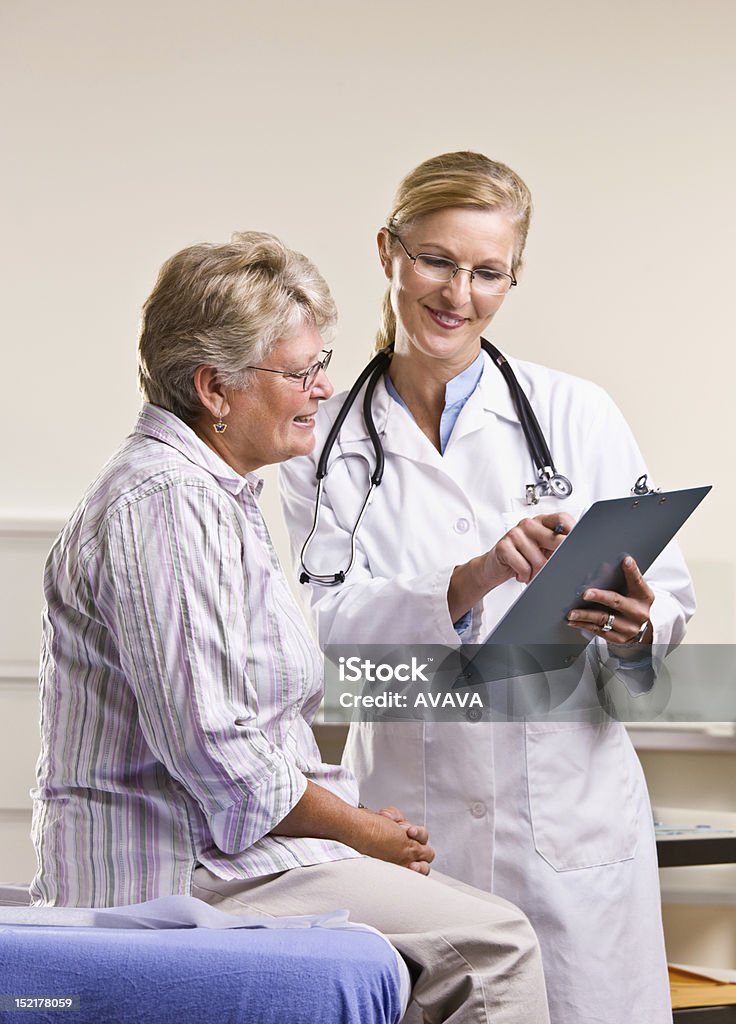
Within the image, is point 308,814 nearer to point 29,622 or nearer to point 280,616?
point 280,616

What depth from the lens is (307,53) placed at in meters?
2.51

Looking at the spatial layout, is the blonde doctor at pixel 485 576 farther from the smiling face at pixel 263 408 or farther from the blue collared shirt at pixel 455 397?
the smiling face at pixel 263 408

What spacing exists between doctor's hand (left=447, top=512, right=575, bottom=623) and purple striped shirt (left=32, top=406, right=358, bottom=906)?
304 millimetres

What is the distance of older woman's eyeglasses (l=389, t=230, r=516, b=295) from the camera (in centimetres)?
142

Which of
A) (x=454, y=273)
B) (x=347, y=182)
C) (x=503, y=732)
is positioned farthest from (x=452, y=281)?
(x=347, y=182)

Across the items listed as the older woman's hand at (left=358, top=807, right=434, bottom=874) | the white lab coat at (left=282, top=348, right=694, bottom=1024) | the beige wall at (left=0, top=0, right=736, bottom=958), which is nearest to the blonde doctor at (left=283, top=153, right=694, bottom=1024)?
the white lab coat at (left=282, top=348, right=694, bottom=1024)

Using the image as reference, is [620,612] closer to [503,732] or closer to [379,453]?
[503,732]

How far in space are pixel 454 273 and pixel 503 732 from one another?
56 centimetres

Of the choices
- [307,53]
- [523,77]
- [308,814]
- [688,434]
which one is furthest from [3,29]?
[308,814]

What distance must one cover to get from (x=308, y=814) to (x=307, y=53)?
1931mm

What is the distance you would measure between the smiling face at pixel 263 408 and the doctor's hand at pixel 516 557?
265 millimetres

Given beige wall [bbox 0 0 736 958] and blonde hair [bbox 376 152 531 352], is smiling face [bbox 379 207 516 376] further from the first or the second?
beige wall [bbox 0 0 736 958]

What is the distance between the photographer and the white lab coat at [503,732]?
1.34 m

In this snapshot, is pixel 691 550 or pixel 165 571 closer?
pixel 165 571
